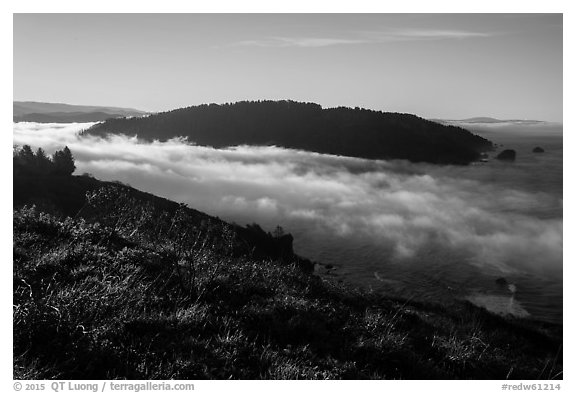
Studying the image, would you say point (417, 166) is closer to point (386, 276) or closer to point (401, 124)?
point (401, 124)

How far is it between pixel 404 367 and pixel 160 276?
12.7 feet

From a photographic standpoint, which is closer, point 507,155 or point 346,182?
point 507,155

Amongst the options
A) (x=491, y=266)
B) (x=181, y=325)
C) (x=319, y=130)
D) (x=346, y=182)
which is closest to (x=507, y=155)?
(x=346, y=182)

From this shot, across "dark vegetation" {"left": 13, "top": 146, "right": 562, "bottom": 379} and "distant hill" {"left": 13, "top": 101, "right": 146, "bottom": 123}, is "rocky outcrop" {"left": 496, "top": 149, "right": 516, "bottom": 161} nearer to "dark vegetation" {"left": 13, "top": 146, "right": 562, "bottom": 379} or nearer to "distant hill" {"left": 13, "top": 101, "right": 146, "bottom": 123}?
"dark vegetation" {"left": 13, "top": 146, "right": 562, "bottom": 379}

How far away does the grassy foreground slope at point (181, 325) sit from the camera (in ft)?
14.0

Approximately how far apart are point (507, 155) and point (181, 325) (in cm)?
1006

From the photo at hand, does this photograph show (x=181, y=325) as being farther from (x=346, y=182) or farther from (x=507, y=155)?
(x=507, y=155)

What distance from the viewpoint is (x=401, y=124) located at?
10898 millimetres

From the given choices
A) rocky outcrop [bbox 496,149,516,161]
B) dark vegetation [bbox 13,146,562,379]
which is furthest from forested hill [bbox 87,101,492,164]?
dark vegetation [bbox 13,146,562,379]

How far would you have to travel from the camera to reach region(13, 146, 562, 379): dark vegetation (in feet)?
14.0

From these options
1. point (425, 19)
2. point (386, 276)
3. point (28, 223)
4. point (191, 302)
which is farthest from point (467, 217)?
point (386, 276)

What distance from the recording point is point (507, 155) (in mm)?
11070

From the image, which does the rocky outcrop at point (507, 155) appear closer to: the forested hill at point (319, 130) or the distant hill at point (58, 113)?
the forested hill at point (319, 130)

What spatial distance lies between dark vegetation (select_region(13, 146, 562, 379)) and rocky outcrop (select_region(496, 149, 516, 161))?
5.28m
